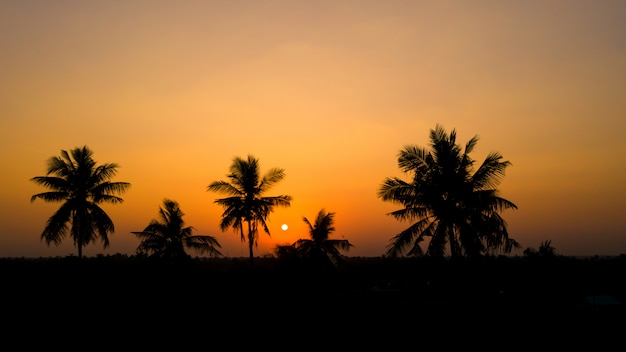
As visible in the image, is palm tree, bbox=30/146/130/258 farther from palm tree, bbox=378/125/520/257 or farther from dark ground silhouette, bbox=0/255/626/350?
palm tree, bbox=378/125/520/257

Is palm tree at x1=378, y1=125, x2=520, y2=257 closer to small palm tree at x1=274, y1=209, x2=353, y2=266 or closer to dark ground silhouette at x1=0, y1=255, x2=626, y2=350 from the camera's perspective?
dark ground silhouette at x1=0, y1=255, x2=626, y2=350

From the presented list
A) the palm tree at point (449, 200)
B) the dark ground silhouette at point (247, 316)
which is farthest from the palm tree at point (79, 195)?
the palm tree at point (449, 200)

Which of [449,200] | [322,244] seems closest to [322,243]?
[322,244]

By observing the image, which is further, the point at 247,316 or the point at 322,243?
the point at 322,243

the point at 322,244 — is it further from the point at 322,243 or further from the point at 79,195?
the point at 79,195

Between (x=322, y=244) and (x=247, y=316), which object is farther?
(x=322, y=244)

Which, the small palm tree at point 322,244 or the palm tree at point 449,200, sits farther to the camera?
the small palm tree at point 322,244

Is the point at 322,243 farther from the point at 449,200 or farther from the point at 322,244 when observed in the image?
the point at 449,200

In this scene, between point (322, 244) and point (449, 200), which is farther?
point (322, 244)

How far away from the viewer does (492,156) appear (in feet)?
82.8

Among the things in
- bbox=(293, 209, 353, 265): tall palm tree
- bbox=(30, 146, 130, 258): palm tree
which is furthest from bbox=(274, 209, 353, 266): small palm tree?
bbox=(30, 146, 130, 258): palm tree

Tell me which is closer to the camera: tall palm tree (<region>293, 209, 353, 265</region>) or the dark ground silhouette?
the dark ground silhouette

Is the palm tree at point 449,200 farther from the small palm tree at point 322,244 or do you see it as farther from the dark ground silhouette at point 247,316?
the small palm tree at point 322,244

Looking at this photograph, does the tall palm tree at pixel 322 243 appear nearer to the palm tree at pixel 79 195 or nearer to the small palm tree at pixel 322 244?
the small palm tree at pixel 322 244
